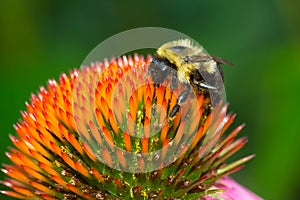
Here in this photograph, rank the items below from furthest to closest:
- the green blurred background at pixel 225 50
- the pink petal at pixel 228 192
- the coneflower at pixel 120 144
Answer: the green blurred background at pixel 225 50
the pink petal at pixel 228 192
the coneflower at pixel 120 144

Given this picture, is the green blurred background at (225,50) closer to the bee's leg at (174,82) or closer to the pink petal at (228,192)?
the pink petal at (228,192)

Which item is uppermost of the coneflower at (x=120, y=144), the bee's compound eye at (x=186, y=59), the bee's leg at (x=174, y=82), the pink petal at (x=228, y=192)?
the bee's compound eye at (x=186, y=59)

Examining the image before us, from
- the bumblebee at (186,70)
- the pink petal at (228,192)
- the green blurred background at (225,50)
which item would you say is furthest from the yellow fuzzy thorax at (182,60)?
the green blurred background at (225,50)

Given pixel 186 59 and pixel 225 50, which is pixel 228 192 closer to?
pixel 186 59

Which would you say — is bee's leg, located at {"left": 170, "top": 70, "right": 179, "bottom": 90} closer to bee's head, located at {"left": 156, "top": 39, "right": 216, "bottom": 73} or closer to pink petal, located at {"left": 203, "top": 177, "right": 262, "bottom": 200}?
bee's head, located at {"left": 156, "top": 39, "right": 216, "bottom": 73}

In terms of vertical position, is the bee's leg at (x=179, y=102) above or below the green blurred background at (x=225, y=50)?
below

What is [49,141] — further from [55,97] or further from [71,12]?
[71,12]

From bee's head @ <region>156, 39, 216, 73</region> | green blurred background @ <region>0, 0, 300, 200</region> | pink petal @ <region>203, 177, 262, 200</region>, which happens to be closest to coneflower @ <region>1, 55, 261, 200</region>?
pink petal @ <region>203, 177, 262, 200</region>
